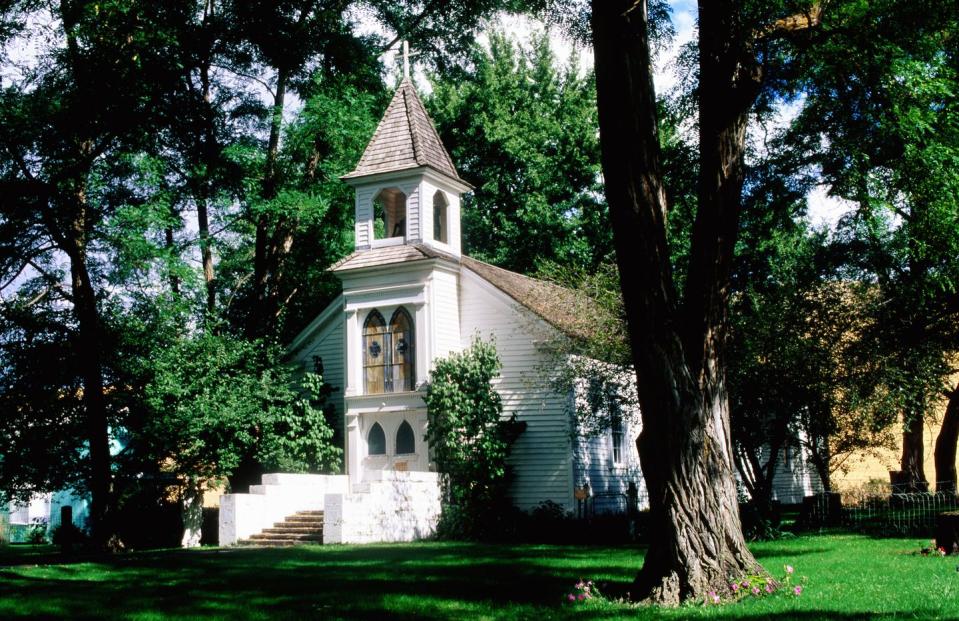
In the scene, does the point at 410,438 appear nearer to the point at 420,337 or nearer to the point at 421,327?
the point at 420,337

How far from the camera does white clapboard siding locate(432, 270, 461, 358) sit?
2598 centimetres

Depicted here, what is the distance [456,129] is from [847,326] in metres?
21.5

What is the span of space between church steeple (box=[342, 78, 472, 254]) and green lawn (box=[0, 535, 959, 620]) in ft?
39.0

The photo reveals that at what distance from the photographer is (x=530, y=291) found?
1041 inches

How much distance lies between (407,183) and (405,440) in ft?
23.9

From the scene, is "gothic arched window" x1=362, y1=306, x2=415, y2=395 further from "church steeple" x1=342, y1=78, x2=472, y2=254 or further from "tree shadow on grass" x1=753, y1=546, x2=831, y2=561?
"tree shadow on grass" x1=753, y1=546, x2=831, y2=561

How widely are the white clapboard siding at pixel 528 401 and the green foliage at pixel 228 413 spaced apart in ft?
16.6

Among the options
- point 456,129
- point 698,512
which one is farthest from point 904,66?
point 456,129

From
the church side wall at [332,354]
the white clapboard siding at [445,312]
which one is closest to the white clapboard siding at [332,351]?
the church side wall at [332,354]

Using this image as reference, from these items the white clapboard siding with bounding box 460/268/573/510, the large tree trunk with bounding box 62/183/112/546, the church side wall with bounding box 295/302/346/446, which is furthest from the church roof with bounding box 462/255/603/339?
the large tree trunk with bounding box 62/183/112/546

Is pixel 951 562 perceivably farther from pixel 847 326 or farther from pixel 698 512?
pixel 847 326

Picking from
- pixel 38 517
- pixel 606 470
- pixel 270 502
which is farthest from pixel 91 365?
pixel 38 517

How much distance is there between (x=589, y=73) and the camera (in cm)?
4175

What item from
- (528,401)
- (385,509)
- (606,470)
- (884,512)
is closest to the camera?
(385,509)
